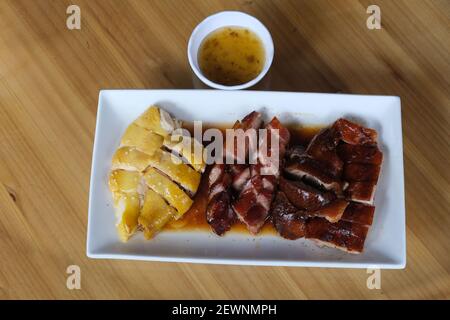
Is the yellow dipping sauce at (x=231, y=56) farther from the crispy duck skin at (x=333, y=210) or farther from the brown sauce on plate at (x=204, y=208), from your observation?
the crispy duck skin at (x=333, y=210)

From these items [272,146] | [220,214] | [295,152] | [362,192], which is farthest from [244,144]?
[362,192]

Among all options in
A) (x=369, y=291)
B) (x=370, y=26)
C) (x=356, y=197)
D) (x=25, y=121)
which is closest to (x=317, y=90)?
(x=370, y=26)

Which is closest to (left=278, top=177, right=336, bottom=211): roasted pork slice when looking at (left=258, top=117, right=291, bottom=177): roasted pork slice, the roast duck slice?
the roast duck slice

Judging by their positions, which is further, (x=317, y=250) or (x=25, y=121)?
(x=25, y=121)

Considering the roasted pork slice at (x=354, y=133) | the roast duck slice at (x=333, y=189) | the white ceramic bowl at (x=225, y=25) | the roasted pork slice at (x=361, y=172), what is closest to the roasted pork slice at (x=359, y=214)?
the roast duck slice at (x=333, y=189)
